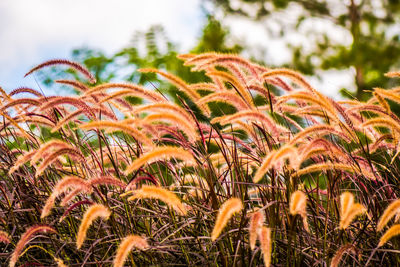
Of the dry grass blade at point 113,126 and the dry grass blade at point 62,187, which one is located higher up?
the dry grass blade at point 113,126

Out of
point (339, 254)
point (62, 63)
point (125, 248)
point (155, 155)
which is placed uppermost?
point (62, 63)

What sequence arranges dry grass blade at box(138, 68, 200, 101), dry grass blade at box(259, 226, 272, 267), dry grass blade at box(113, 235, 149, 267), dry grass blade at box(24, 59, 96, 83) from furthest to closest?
1. dry grass blade at box(24, 59, 96, 83)
2. dry grass blade at box(138, 68, 200, 101)
3. dry grass blade at box(113, 235, 149, 267)
4. dry grass blade at box(259, 226, 272, 267)

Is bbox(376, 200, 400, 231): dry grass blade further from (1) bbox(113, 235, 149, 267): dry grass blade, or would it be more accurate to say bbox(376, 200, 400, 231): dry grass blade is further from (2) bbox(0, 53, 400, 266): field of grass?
(1) bbox(113, 235, 149, 267): dry grass blade

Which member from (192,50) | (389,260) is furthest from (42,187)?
(192,50)

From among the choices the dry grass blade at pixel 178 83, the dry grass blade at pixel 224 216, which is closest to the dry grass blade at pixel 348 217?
the dry grass blade at pixel 224 216

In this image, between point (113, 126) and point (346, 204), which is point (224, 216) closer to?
point (346, 204)

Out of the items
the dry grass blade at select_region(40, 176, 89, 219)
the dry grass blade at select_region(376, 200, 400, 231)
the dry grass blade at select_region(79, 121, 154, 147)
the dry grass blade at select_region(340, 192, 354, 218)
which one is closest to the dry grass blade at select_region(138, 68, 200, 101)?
the dry grass blade at select_region(79, 121, 154, 147)

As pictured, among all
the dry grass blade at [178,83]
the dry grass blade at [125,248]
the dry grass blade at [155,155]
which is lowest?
the dry grass blade at [125,248]

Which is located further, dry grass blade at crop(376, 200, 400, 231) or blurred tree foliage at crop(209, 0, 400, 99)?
blurred tree foliage at crop(209, 0, 400, 99)

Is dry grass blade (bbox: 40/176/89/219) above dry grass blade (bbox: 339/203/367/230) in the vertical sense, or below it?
above

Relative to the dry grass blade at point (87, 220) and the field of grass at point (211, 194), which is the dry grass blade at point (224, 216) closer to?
the field of grass at point (211, 194)

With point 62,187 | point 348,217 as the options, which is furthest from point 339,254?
point 62,187

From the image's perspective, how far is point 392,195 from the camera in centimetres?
239

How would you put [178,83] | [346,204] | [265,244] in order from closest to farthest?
[265,244] < [346,204] < [178,83]
